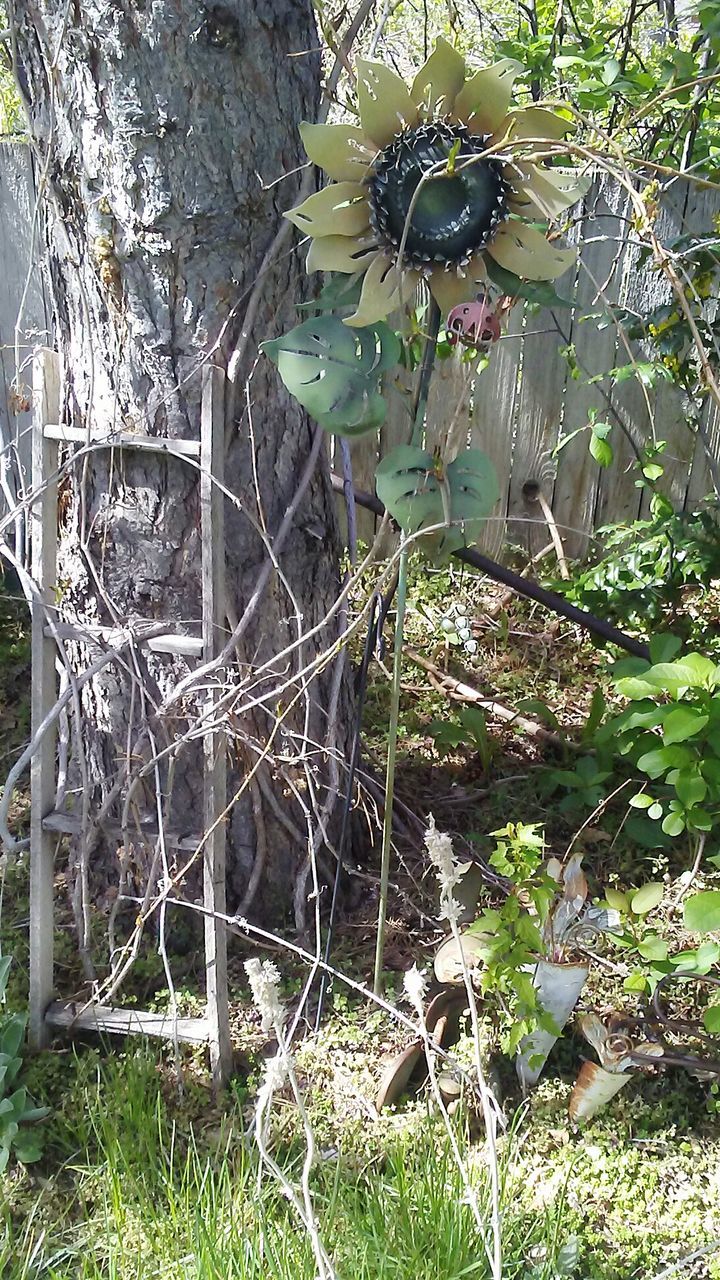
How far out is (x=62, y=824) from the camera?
174cm

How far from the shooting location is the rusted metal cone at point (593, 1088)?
5.18 feet

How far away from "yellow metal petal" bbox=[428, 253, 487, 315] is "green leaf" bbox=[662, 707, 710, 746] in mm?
805

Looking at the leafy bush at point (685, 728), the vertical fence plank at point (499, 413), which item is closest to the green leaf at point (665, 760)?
the leafy bush at point (685, 728)

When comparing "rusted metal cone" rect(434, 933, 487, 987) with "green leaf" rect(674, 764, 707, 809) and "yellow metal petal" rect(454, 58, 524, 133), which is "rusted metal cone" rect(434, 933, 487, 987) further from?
"yellow metal petal" rect(454, 58, 524, 133)

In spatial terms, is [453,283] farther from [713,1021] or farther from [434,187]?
[713,1021]

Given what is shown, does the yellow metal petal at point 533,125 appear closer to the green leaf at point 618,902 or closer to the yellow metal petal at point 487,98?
the yellow metal petal at point 487,98

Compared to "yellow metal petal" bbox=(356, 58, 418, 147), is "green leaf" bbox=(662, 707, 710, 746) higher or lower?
lower

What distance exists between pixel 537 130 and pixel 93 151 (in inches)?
32.1

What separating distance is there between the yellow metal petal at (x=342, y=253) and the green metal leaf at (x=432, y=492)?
0.23 m

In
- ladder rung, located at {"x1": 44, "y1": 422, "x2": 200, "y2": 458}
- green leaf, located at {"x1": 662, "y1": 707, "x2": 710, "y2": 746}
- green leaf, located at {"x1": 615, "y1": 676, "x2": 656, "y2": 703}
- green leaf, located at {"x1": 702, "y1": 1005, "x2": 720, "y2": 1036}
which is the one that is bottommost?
green leaf, located at {"x1": 702, "y1": 1005, "x2": 720, "y2": 1036}

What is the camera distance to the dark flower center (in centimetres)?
111

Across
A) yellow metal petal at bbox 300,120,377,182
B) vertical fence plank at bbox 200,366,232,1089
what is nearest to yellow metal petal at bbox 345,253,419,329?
yellow metal petal at bbox 300,120,377,182

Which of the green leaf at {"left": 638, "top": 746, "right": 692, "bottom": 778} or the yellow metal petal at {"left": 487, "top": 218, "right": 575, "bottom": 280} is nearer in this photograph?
the yellow metal petal at {"left": 487, "top": 218, "right": 575, "bottom": 280}

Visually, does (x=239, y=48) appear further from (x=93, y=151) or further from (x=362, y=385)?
(x=362, y=385)
